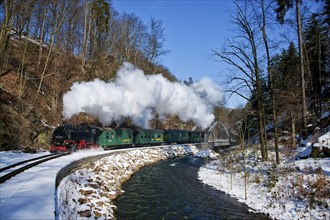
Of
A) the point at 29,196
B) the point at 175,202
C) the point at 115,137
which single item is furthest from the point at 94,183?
the point at 115,137

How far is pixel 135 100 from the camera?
3372 centimetres

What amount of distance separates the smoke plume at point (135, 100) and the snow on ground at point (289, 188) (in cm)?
1460

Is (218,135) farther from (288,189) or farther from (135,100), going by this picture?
(288,189)

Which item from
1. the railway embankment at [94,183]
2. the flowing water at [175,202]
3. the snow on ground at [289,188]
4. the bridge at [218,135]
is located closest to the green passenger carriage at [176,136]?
the bridge at [218,135]

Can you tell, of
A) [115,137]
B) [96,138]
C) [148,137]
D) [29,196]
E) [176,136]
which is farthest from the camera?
[176,136]

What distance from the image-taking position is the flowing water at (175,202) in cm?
980

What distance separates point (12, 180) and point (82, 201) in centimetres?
246

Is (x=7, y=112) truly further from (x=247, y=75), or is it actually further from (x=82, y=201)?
(x=247, y=75)

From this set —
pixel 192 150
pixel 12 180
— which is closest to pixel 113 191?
pixel 12 180

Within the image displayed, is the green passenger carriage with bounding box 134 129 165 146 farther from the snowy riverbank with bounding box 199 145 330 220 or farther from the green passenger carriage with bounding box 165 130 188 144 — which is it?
the snowy riverbank with bounding box 199 145 330 220

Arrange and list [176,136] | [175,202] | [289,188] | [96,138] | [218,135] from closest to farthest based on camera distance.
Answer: [289,188] < [175,202] < [96,138] < [176,136] < [218,135]

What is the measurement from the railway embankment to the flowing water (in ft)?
2.19

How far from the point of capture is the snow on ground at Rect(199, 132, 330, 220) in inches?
368

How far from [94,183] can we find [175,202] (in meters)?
3.80
